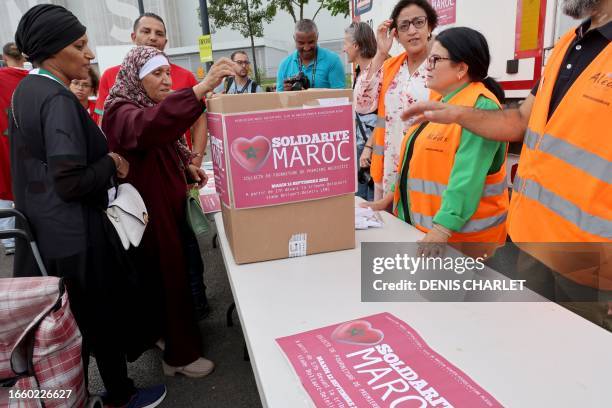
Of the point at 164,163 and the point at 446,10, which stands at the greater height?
the point at 446,10

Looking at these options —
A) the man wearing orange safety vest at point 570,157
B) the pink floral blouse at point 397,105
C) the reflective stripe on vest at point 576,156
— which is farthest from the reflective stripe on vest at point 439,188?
the pink floral blouse at point 397,105

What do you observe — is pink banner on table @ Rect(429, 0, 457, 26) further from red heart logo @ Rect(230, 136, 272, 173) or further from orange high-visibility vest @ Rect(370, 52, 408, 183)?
red heart logo @ Rect(230, 136, 272, 173)

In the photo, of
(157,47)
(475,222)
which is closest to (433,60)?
(475,222)

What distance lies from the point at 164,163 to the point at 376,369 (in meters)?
1.38

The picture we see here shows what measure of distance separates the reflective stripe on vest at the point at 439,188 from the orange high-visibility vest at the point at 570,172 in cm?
16

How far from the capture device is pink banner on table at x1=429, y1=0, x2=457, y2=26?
3.12 metres

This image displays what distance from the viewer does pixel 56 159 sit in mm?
1344

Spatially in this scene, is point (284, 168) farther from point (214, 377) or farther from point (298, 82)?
point (298, 82)

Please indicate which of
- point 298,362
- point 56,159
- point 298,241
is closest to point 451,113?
point 298,241

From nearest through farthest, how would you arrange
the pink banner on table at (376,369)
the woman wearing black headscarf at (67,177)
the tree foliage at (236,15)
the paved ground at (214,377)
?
the pink banner on table at (376,369) → the woman wearing black headscarf at (67,177) → the paved ground at (214,377) → the tree foliage at (236,15)

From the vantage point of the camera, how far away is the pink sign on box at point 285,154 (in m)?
1.20

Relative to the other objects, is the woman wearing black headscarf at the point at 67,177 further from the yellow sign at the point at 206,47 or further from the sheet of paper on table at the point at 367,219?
the yellow sign at the point at 206,47

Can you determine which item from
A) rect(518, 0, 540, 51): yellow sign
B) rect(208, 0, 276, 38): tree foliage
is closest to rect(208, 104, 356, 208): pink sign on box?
rect(518, 0, 540, 51): yellow sign

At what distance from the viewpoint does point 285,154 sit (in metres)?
1.25
